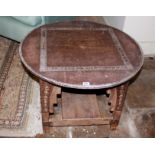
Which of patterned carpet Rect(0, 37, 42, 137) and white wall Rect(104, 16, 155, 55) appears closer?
patterned carpet Rect(0, 37, 42, 137)

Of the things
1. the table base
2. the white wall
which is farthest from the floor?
the white wall

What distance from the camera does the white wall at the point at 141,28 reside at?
2.34m

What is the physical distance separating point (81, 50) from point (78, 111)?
0.44 meters

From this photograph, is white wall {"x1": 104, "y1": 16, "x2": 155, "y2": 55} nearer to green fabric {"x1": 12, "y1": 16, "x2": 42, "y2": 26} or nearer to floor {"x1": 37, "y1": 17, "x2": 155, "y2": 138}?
floor {"x1": 37, "y1": 17, "x2": 155, "y2": 138}

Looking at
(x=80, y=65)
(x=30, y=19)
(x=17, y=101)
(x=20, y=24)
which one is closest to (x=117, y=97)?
(x=80, y=65)

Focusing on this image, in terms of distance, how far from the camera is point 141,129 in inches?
68.3

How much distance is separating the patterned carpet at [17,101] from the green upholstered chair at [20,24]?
234 mm

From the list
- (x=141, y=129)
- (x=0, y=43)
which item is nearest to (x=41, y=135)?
(x=141, y=129)

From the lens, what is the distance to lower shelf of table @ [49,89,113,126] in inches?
60.5

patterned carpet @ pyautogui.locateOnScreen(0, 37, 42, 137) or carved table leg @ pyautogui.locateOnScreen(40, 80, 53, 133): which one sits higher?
→ carved table leg @ pyautogui.locateOnScreen(40, 80, 53, 133)

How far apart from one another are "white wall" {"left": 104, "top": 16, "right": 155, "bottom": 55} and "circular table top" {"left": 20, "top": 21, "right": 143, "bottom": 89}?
0.67 metres

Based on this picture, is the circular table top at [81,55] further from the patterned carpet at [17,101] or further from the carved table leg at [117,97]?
the patterned carpet at [17,101]

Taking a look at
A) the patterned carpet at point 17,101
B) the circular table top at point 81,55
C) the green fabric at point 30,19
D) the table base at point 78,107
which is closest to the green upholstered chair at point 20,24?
the green fabric at point 30,19

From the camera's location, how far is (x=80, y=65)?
1377 mm
